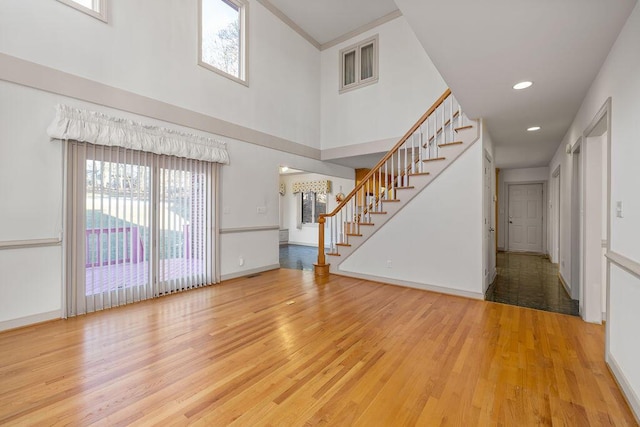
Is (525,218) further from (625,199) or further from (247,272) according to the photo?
(247,272)

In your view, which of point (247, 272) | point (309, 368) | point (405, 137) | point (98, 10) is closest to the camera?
point (309, 368)

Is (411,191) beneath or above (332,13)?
beneath

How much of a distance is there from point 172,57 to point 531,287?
6.75 metres

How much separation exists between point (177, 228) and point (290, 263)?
10.4 ft

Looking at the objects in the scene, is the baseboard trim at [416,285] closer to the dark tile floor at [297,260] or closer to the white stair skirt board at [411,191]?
the white stair skirt board at [411,191]

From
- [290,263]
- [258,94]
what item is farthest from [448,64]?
[290,263]

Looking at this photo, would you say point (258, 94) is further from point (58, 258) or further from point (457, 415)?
point (457, 415)

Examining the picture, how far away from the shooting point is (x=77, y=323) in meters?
3.05

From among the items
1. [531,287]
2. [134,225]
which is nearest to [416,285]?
[531,287]

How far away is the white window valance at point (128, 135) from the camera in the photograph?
3.10m

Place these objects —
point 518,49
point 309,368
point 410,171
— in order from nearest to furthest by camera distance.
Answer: point 309,368 → point 518,49 → point 410,171

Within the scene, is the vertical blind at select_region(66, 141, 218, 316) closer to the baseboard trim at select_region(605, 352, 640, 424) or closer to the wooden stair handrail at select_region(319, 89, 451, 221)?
the wooden stair handrail at select_region(319, 89, 451, 221)

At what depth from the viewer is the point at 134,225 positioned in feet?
12.3

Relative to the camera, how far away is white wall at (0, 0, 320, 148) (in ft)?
10.0
